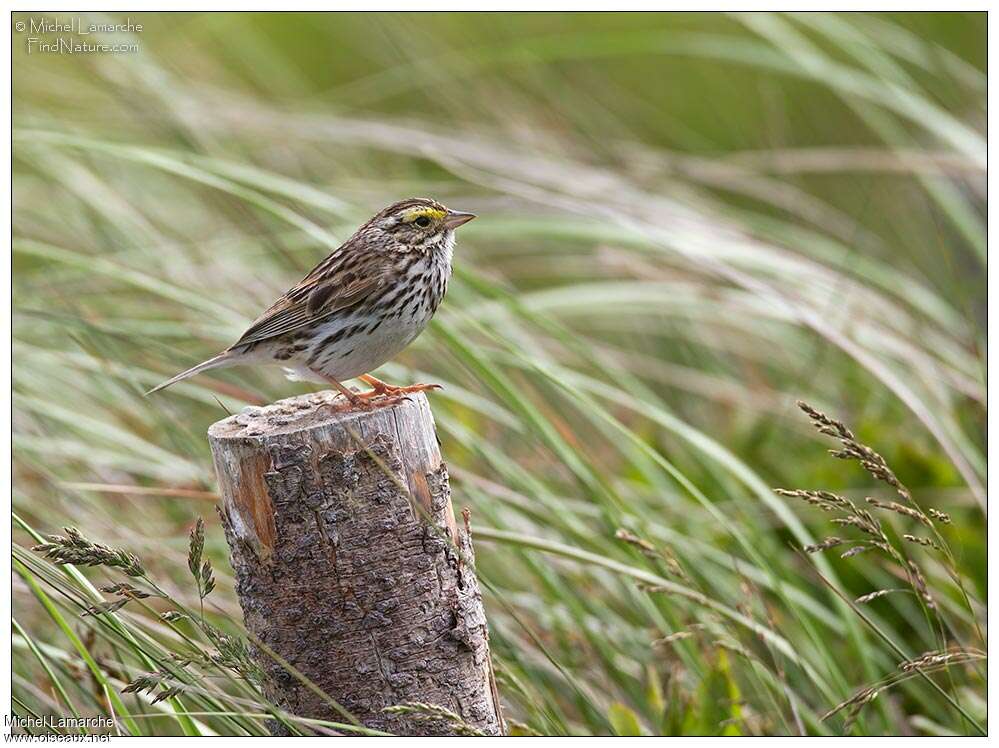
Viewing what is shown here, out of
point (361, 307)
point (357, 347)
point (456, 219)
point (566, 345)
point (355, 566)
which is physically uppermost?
point (456, 219)

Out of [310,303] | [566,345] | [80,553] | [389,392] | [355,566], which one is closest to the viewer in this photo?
[80,553]

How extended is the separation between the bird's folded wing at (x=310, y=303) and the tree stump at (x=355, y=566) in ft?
2.66

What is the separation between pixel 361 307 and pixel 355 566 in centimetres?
109

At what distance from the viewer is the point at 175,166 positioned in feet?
12.4

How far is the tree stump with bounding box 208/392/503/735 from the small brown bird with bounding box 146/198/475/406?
2.18 feet

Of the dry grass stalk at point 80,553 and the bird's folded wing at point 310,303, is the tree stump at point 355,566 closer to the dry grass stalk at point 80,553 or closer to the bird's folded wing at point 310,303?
the dry grass stalk at point 80,553

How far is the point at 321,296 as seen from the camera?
11.6 feet

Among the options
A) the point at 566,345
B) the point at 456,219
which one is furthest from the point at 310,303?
the point at 566,345

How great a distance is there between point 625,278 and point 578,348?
83.6 inches

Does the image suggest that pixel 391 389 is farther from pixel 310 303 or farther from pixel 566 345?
pixel 566 345

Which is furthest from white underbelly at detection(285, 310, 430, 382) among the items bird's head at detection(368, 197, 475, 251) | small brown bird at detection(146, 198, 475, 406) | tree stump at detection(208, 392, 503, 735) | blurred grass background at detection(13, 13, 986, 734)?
tree stump at detection(208, 392, 503, 735)

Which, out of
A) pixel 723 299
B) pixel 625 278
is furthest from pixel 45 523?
pixel 625 278

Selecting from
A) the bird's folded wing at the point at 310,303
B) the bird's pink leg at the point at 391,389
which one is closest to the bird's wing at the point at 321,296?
the bird's folded wing at the point at 310,303

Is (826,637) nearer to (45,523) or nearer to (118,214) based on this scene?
(45,523)
